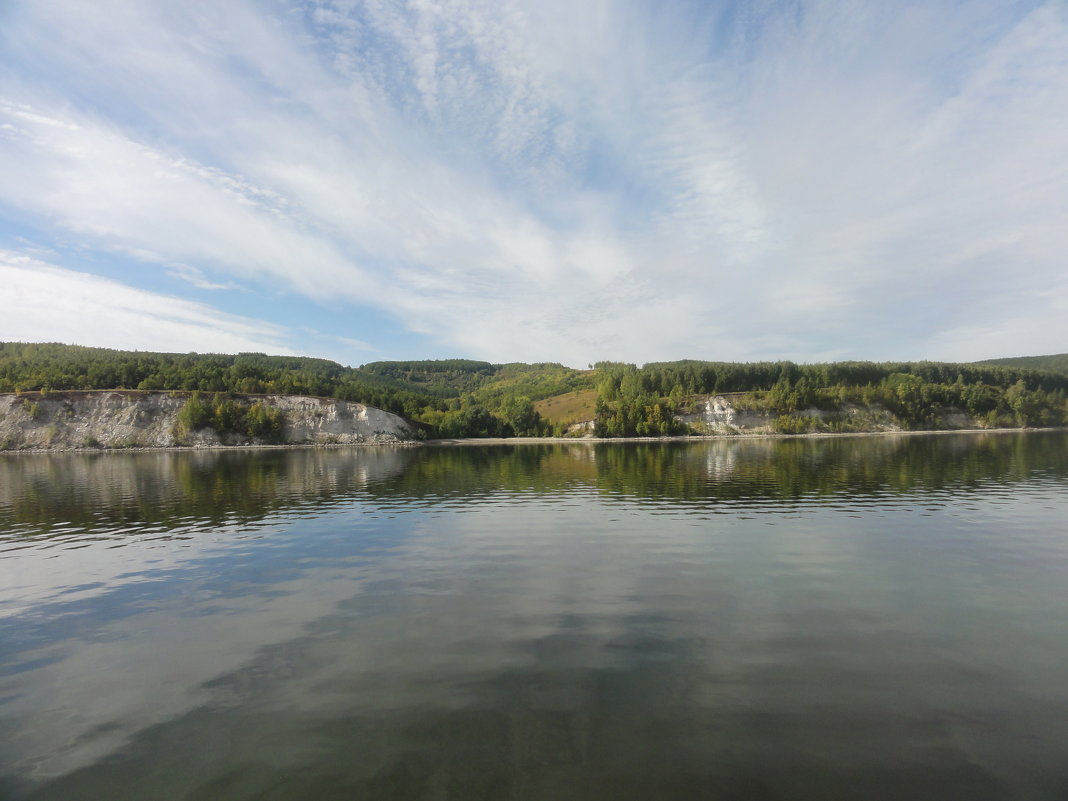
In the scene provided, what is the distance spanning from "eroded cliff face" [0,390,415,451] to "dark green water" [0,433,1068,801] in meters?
165

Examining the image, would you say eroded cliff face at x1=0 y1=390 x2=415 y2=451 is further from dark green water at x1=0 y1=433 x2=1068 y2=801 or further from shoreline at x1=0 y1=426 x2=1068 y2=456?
dark green water at x1=0 y1=433 x2=1068 y2=801

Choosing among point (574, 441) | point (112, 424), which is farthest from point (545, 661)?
point (112, 424)

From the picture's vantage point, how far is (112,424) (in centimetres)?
17312

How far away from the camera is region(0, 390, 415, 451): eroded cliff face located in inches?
6491

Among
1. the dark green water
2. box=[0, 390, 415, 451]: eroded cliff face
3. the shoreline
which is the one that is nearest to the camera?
the dark green water

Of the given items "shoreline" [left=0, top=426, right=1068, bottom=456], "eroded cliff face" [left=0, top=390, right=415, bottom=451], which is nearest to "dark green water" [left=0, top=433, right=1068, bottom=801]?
"shoreline" [left=0, top=426, right=1068, bottom=456]

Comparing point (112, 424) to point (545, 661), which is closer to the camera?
point (545, 661)

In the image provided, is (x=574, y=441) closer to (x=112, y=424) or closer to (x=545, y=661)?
(x=112, y=424)

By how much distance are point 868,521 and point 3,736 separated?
3799 cm

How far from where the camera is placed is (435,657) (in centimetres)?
1492

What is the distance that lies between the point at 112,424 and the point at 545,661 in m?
209

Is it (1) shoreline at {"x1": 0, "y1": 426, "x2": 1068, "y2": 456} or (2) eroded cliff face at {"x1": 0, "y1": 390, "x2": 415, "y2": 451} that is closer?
(2) eroded cliff face at {"x1": 0, "y1": 390, "x2": 415, "y2": 451}

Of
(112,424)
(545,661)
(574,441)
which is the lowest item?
(574,441)

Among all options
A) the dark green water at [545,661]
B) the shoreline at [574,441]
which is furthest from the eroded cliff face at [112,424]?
the dark green water at [545,661]
